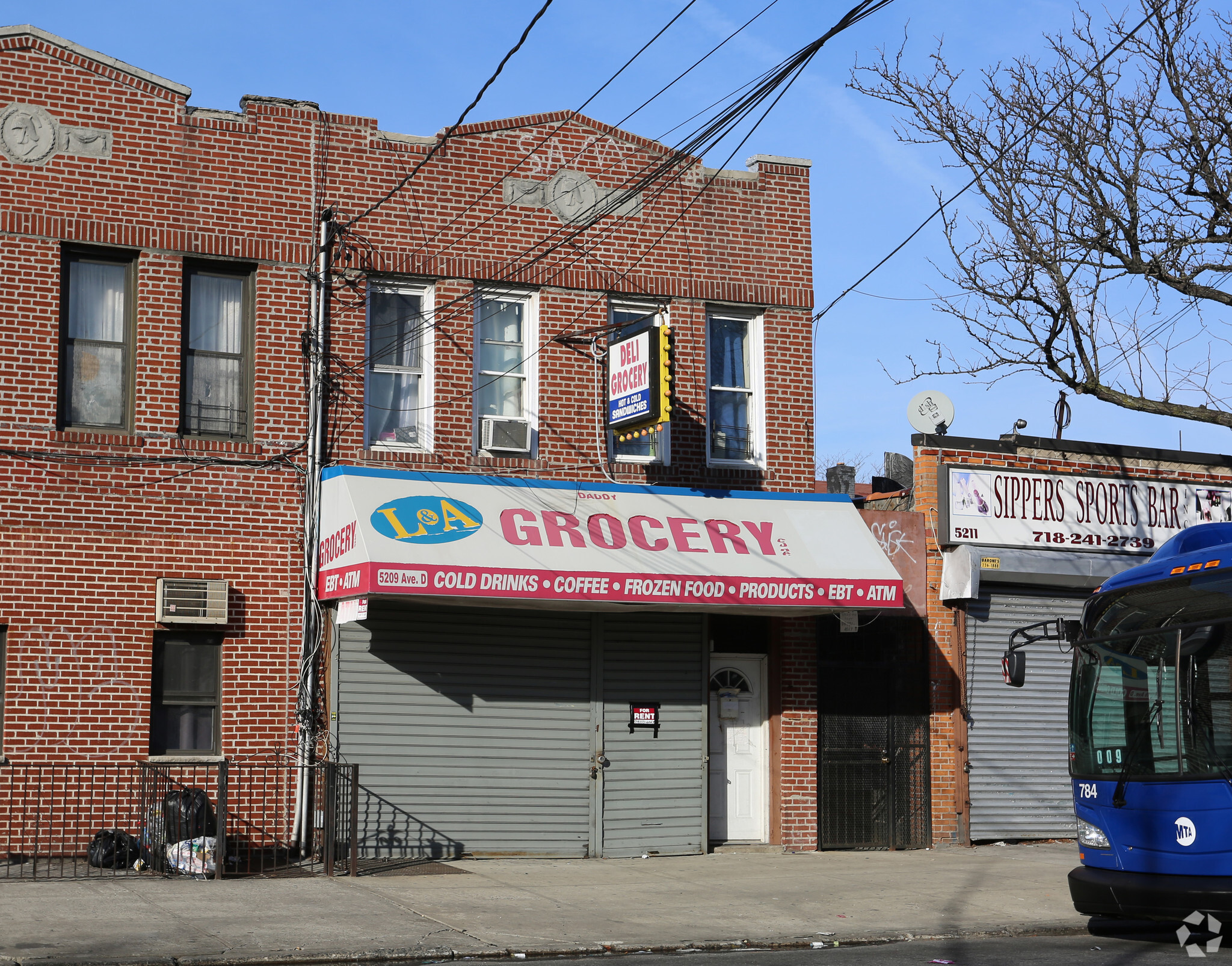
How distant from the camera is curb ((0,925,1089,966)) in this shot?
915 cm

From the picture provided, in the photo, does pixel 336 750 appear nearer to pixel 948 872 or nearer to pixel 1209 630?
pixel 948 872

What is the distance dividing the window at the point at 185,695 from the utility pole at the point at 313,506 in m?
0.88

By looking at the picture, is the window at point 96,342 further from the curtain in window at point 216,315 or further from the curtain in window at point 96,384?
the curtain in window at point 216,315

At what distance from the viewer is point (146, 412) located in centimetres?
1467

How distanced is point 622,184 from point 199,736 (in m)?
7.96

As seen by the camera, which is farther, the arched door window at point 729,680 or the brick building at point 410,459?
the arched door window at point 729,680

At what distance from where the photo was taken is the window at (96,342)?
1462 cm

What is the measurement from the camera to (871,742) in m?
17.1

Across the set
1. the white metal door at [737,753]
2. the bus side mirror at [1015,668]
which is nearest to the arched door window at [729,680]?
the white metal door at [737,753]

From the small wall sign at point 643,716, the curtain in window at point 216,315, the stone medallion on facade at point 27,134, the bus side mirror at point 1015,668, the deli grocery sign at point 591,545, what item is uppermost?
the stone medallion on facade at point 27,134

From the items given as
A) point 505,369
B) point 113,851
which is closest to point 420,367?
point 505,369

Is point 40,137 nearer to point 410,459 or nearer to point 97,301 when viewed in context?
point 97,301

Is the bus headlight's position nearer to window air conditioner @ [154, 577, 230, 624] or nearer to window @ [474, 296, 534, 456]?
window @ [474, 296, 534, 456]

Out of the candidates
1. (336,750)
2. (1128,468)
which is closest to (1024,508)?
(1128,468)
